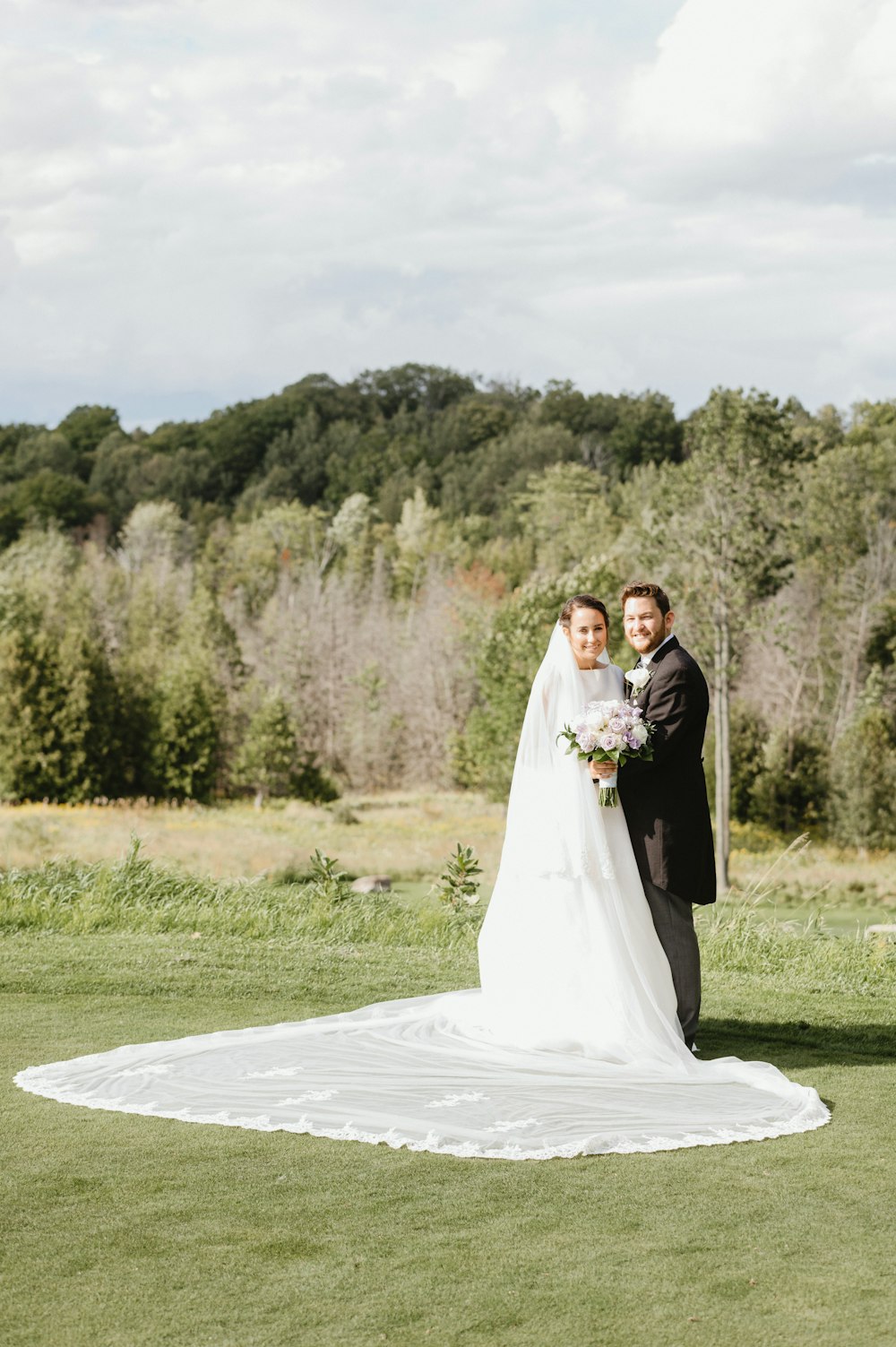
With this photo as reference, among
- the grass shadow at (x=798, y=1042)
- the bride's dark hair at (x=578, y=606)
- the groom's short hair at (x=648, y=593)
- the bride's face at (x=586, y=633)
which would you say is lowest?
the grass shadow at (x=798, y=1042)

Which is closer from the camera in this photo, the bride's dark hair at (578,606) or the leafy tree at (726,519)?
the bride's dark hair at (578,606)

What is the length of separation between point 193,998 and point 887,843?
110 ft

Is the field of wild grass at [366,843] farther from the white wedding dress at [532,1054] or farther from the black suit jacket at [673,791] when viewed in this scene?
the white wedding dress at [532,1054]

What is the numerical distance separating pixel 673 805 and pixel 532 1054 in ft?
4.40

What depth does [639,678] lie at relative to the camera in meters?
6.61

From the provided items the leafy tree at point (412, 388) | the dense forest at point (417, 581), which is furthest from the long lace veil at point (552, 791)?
the leafy tree at point (412, 388)

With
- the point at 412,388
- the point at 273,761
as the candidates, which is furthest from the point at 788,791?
the point at 412,388

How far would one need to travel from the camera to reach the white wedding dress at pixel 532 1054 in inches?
198

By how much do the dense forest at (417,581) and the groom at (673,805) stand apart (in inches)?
776

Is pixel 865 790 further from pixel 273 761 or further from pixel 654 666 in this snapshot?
pixel 654 666

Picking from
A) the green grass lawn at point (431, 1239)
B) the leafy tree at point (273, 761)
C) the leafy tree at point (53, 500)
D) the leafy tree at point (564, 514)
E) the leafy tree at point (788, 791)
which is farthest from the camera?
the leafy tree at point (53, 500)

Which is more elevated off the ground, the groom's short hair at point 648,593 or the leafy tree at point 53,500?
the leafy tree at point 53,500

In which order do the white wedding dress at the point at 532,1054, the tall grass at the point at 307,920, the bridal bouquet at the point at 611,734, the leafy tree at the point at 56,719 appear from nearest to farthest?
the white wedding dress at the point at 532,1054 → the bridal bouquet at the point at 611,734 → the tall grass at the point at 307,920 → the leafy tree at the point at 56,719

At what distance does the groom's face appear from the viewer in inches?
254
